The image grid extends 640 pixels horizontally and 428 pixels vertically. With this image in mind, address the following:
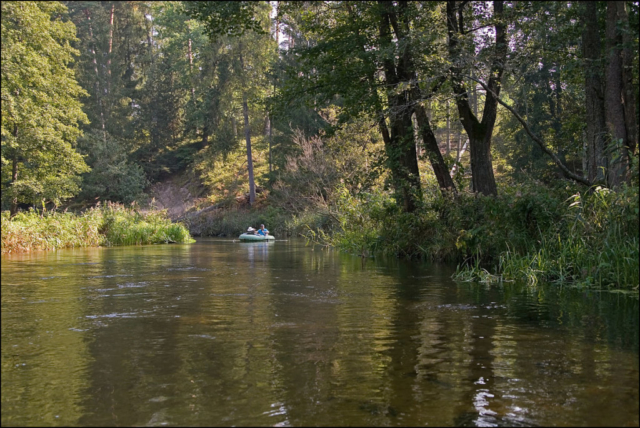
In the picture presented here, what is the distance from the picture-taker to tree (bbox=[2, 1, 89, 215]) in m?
26.7

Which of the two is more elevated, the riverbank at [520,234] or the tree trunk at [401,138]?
the tree trunk at [401,138]

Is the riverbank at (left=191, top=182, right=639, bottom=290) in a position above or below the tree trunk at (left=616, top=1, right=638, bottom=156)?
below

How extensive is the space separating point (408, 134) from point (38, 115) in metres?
21.0

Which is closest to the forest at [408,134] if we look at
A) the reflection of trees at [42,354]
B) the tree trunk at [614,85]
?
the tree trunk at [614,85]

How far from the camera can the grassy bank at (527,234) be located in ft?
32.3

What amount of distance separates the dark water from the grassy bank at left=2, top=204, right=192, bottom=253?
11604 mm

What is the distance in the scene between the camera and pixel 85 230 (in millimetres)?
24297

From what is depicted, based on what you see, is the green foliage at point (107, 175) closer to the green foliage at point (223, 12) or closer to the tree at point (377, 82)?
the green foliage at point (223, 12)

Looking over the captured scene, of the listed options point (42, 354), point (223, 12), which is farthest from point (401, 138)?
point (42, 354)

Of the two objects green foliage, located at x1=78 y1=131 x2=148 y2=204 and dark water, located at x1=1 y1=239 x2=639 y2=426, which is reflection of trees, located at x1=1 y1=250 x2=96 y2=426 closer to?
dark water, located at x1=1 y1=239 x2=639 y2=426

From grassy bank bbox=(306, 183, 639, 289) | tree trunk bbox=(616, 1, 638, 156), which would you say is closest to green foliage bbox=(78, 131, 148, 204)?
grassy bank bbox=(306, 183, 639, 289)

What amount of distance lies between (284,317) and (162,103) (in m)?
50.2

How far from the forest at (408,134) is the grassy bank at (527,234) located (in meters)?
0.04

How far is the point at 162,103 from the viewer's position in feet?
178
